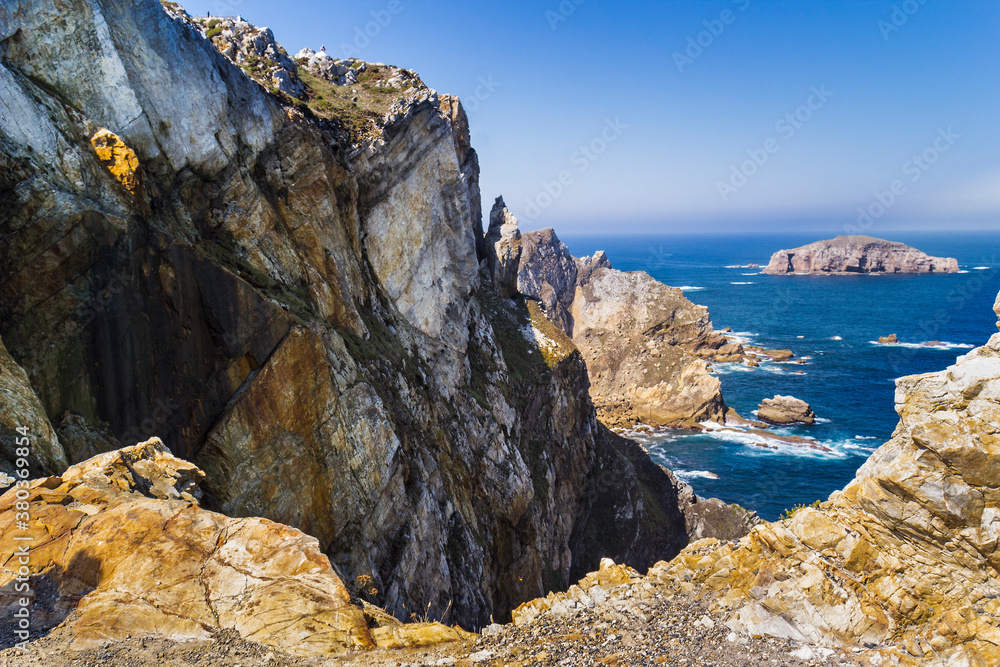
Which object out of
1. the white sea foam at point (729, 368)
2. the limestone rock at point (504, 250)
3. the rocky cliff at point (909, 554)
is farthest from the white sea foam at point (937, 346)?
the rocky cliff at point (909, 554)

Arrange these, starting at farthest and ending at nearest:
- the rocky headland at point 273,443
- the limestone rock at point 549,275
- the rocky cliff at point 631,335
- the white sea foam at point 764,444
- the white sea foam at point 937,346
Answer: the limestone rock at point 549,275 < the white sea foam at point 937,346 < the rocky cliff at point 631,335 < the white sea foam at point 764,444 < the rocky headland at point 273,443

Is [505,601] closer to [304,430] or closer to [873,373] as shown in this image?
[304,430]

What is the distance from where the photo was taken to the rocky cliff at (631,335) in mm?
96312

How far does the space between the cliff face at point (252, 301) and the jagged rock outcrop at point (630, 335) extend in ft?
203

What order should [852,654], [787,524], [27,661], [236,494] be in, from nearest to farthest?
1. [27,661]
2. [852,654]
3. [787,524]
4. [236,494]

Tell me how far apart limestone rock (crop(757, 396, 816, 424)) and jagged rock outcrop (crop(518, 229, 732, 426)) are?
22.4 ft

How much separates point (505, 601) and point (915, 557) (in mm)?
26386

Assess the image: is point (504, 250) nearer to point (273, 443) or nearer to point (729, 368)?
point (273, 443)

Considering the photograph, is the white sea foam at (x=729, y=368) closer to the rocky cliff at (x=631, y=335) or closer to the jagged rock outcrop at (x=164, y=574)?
the rocky cliff at (x=631, y=335)

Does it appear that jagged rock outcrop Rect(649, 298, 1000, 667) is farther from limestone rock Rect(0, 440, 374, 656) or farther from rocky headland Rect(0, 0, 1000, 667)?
limestone rock Rect(0, 440, 374, 656)

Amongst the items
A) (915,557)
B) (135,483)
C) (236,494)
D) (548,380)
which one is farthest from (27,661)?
(548,380)

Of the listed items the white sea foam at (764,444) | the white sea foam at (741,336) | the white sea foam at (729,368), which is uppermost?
the white sea foam at (741,336)

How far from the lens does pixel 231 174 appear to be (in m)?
23.6

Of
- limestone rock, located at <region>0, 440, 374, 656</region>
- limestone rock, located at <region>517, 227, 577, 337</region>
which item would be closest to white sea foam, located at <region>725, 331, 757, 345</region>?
limestone rock, located at <region>517, 227, 577, 337</region>
